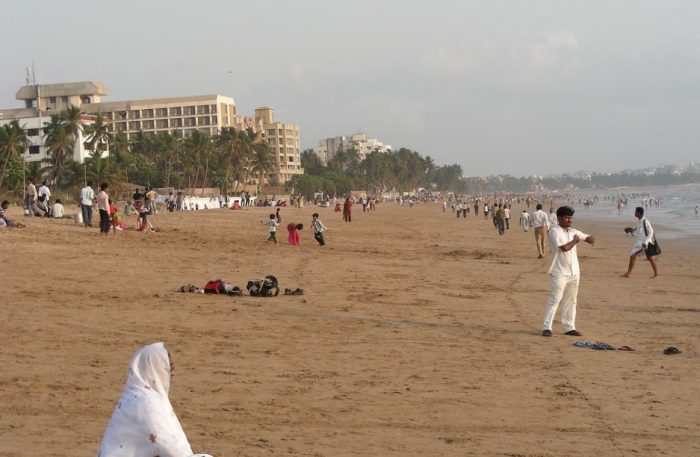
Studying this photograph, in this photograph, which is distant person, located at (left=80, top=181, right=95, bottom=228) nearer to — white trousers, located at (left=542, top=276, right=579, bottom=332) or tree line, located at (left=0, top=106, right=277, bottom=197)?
white trousers, located at (left=542, top=276, right=579, bottom=332)

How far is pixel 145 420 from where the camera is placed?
368 cm

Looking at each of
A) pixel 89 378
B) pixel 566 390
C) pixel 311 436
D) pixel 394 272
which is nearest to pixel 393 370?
pixel 566 390

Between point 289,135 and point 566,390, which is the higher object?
point 289,135

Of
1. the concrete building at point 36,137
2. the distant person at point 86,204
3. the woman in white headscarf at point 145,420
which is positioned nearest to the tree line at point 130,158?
the concrete building at point 36,137

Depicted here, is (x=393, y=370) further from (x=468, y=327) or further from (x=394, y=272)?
(x=394, y=272)

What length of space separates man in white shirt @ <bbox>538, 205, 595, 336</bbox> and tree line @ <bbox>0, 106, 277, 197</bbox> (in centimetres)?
4853

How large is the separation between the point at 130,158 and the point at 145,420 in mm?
80918

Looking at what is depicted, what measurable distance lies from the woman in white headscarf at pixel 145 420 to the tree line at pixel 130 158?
53145 millimetres

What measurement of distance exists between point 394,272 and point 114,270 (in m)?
6.07

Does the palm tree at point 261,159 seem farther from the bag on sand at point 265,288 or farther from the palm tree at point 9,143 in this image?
the bag on sand at point 265,288

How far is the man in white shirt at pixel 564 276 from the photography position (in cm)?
998

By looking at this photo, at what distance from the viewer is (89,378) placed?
7.05m

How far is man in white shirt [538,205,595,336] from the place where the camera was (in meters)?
9.98

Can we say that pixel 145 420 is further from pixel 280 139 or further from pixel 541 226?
pixel 280 139
